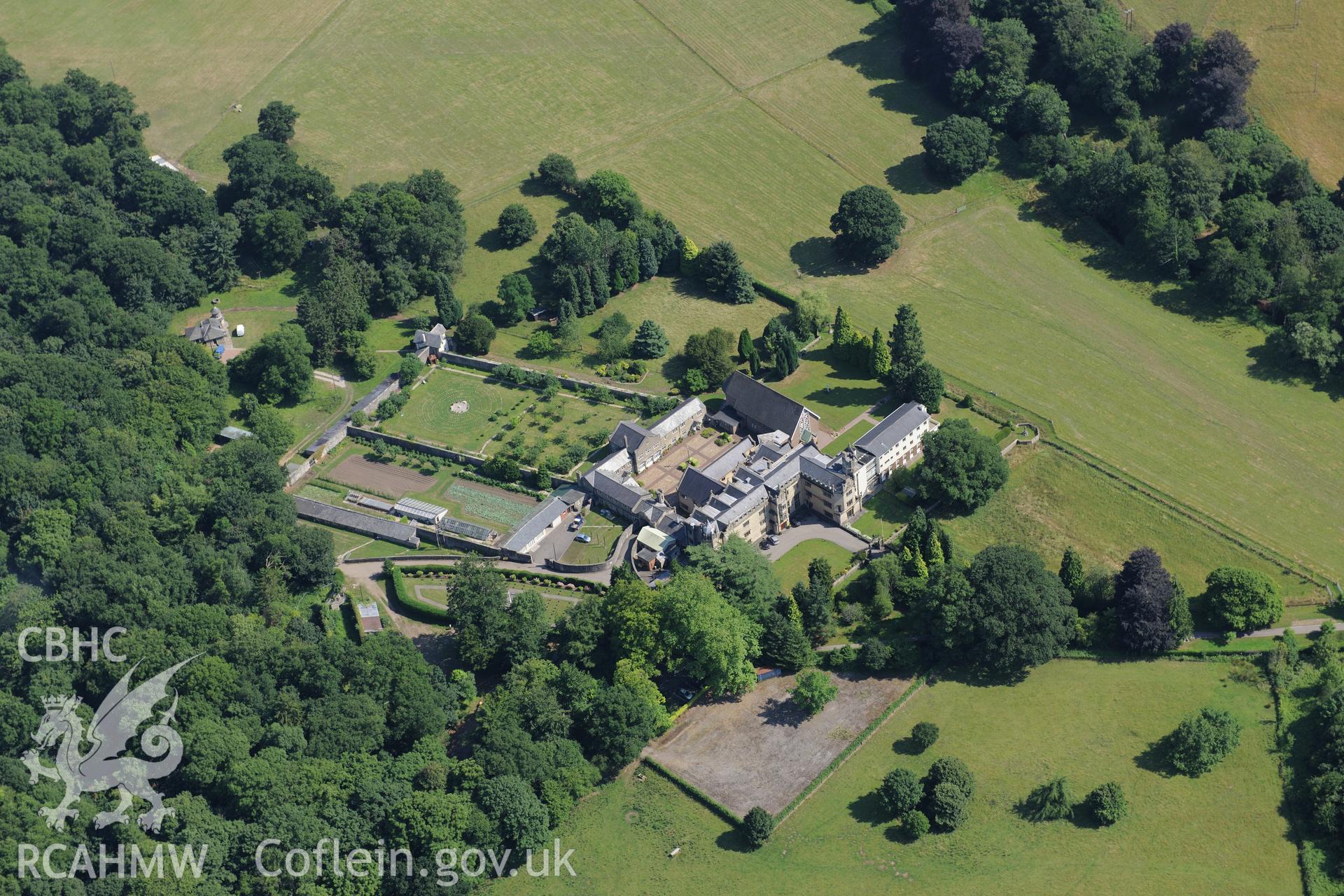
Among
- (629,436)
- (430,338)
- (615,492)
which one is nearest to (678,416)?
(629,436)

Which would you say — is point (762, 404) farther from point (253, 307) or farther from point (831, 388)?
point (253, 307)

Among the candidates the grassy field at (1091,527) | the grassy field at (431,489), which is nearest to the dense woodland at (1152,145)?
the grassy field at (1091,527)

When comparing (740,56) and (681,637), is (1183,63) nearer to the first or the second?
(740,56)

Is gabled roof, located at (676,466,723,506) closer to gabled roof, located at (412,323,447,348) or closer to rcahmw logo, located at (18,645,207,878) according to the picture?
gabled roof, located at (412,323,447,348)

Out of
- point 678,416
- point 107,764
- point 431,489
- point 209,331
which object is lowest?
point 107,764

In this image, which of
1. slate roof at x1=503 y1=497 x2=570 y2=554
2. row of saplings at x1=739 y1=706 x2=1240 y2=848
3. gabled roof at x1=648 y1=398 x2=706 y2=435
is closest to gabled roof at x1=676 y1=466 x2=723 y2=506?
gabled roof at x1=648 y1=398 x2=706 y2=435

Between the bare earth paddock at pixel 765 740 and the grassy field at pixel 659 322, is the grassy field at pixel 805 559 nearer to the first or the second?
the bare earth paddock at pixel 765 740
